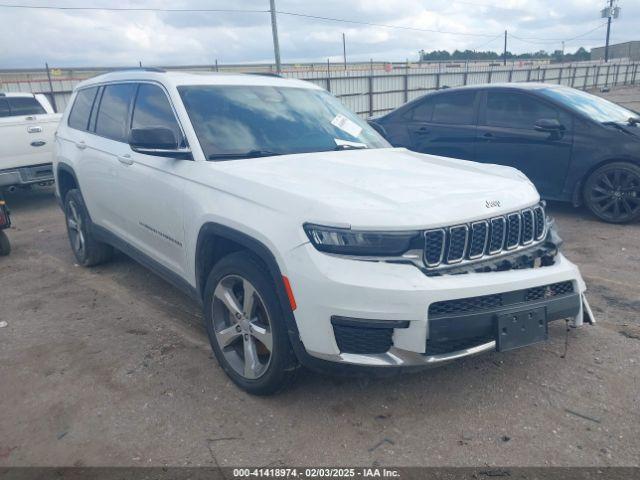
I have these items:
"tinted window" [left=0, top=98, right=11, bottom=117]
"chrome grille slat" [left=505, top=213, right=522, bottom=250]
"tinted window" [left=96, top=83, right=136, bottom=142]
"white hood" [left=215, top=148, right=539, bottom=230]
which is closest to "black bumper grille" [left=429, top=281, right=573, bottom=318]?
"chrome grille slat" [left=505, top=213, right=522, bottom=250]

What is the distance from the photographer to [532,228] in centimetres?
293

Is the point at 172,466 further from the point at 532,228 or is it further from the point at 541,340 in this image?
the point at 532,228

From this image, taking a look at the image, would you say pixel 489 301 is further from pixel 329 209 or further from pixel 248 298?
pixel 248 298

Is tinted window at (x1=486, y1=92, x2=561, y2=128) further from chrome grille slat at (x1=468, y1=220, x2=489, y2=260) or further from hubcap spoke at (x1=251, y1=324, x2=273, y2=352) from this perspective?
hubcap spoke at (x1=251, y1=324, x2=273, y2=352)

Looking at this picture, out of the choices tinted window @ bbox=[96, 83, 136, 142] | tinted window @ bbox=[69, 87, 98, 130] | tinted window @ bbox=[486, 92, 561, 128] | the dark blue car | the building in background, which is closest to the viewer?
tinted window @ bbox=[96, 83, 136, 142]

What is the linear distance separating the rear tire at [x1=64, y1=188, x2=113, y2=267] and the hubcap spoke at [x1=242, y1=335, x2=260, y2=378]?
2.83 meters

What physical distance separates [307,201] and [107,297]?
2895 mm

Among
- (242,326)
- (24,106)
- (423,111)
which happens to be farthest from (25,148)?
(242,326)

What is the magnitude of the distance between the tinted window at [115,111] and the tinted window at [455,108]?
4421mm

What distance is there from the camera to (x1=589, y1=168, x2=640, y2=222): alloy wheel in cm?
597

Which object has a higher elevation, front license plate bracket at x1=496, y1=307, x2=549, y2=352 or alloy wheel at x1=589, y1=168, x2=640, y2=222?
front license plate bracket at x1=496, y1=307, x2=549, y2=352

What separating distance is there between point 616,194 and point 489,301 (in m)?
4.47

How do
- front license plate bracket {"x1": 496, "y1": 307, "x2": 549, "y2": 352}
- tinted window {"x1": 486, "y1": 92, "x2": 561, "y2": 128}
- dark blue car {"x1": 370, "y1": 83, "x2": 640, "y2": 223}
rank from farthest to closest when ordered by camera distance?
tinted window {"x1": 486, "y1": 92, "x2": 561, "y2": 128}
dark blue car {"x1": 370, "y1": 83, "x2": 640, "y2": 223}
front license plate bracket {"x1": 496, "y1": 307, "x2": 549, "y2": 352}

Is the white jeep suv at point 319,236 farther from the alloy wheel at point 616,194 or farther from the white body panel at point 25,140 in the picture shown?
the white body panel at point 25,140
